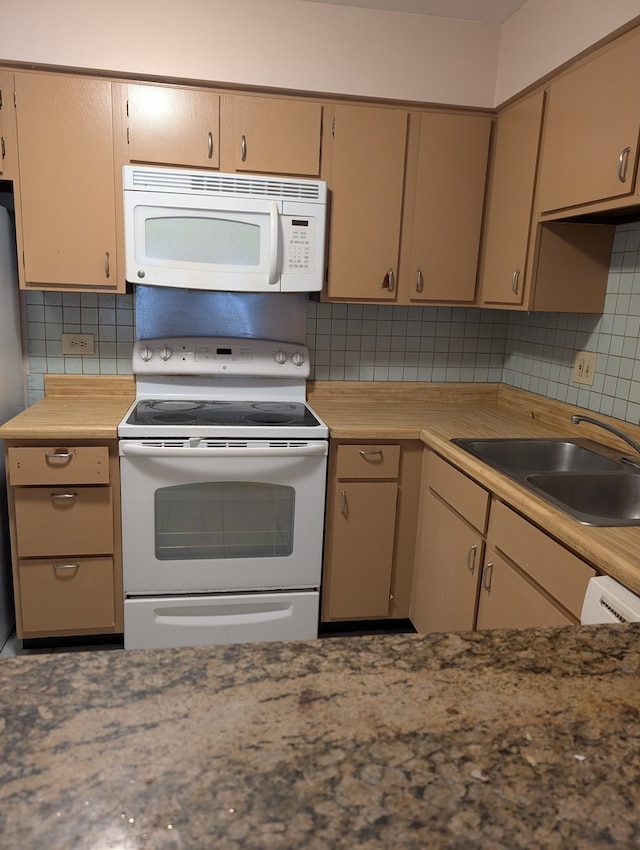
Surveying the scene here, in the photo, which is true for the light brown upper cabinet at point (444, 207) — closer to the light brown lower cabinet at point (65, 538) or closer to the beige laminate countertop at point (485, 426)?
the beige laminate countertop at point (485, 426)

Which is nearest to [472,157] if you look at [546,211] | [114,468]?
[546,211]

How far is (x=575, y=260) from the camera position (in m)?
2.14

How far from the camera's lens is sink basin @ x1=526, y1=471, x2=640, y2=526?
5.65 ft

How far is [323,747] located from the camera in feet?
1.82

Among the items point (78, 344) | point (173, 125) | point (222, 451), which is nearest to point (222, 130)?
point (173, 125)

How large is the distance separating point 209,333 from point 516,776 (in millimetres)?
2268

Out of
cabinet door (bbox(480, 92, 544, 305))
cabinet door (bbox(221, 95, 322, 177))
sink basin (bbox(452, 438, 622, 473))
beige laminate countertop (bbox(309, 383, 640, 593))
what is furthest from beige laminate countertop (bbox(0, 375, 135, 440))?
cabinet door (bbox(480, 92, 544, 305))

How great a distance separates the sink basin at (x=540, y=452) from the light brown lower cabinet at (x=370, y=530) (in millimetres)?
309

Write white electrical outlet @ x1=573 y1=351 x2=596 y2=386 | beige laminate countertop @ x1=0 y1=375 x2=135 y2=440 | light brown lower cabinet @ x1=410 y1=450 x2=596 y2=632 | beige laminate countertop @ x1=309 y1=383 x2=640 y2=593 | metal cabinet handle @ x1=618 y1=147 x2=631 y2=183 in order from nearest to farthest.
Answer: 1. beige laminate countertop @ x1=309 y1=383 x2=640 y2=593
2. light brown lower cabinet @ x1=410 y1=450 x2=596 y2=632
3. metal cabinet handle @ x1=618 y1=147 x2=631 y2=183
4. beige laminate countertop @ x1=0 y1=375 x2=135 y2=440
5. white electrical outlet @ x1=573 y1=351 x2=596 y2=386

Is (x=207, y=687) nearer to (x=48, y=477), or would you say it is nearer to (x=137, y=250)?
(x=48, y=477)

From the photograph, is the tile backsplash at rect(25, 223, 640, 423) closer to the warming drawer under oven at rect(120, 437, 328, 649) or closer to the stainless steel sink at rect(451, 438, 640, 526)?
the stainless steel sink at rect(451, 438, 640, 526)

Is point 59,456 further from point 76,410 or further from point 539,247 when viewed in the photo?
point 539,247

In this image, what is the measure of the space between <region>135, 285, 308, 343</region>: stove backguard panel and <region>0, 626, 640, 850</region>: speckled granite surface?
2001 millimetres

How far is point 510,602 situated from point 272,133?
71.3 inches
